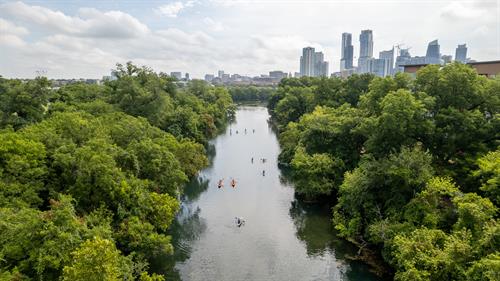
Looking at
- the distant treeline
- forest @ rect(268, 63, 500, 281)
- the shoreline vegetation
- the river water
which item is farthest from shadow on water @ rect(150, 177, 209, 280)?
the distant treeline

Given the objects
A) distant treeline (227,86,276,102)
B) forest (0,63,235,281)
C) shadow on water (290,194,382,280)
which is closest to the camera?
forest (0,63,235,281)

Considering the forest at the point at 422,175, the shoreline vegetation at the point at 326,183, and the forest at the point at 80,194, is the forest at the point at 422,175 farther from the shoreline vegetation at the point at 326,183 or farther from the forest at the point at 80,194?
the forest at the point at 80,194

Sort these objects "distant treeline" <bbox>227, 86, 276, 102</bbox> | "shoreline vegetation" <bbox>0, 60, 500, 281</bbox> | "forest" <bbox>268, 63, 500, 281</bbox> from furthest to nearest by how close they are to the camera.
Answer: "distant treeline" <bbox>227, 86, 276, 102</bbox>, "forest" <bbox>268, 63, 500, 281</bbox>, "shoreline vegetation" <bbox>0, 60, 500, 281</bbox>

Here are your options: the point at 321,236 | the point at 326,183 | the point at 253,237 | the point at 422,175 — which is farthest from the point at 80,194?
the point at 326,183

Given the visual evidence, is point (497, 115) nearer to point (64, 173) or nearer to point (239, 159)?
point (64, 173)

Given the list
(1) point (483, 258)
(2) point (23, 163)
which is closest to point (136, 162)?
(2) point (23, 163)

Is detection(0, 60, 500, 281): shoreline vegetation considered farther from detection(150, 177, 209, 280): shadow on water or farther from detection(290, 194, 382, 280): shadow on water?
detection(150, 177, 209, 280): shadow on water
